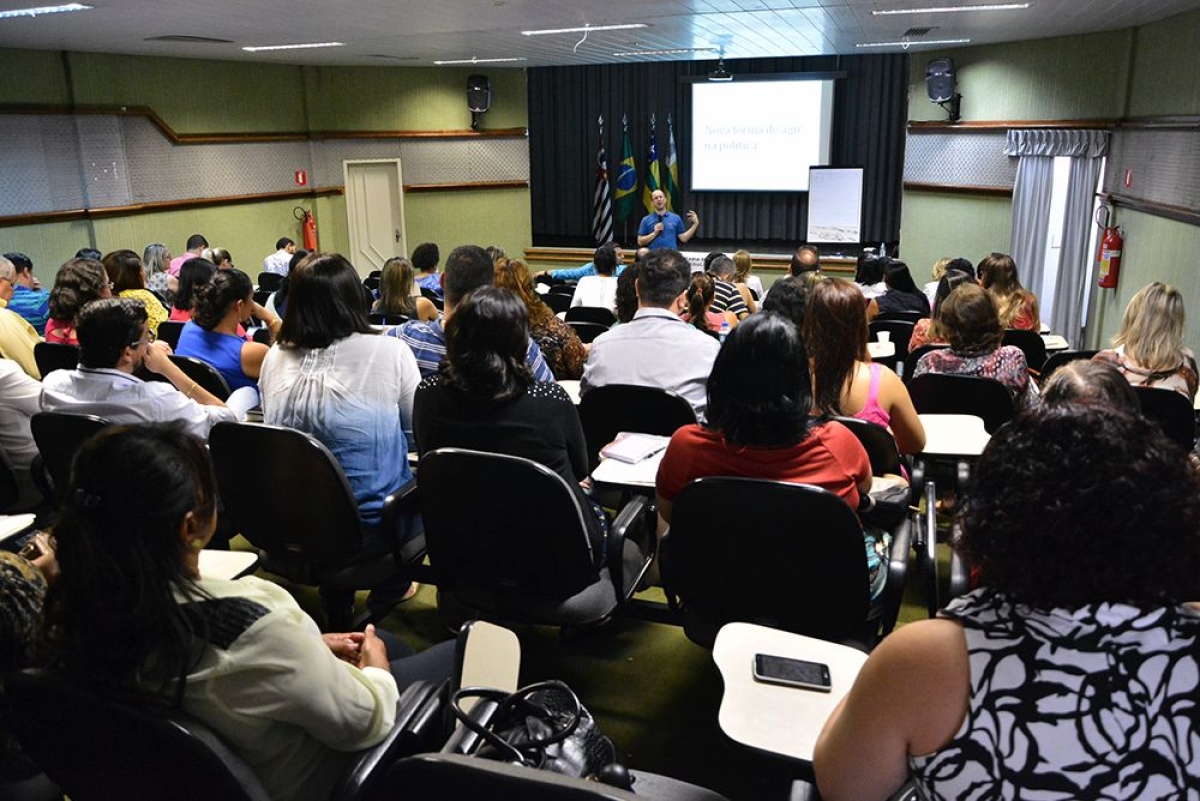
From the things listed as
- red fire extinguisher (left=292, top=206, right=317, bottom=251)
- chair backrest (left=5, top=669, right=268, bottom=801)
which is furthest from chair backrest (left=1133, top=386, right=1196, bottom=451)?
red fire extinguisher (left=292, top=206, right=317, bottom=251)

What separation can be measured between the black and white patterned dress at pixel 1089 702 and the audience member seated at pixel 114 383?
250 cm

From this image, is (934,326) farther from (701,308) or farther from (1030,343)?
(701,308)

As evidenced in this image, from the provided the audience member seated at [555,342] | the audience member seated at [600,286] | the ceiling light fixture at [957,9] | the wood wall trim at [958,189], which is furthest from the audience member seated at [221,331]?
the wood wall trim at [958,189]

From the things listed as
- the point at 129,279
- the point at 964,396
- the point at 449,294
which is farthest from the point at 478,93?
the point at 964,396

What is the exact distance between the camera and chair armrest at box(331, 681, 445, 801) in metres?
1.46

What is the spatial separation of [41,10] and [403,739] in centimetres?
613

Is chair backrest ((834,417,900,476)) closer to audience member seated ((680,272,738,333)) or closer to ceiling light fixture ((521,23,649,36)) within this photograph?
audience member seated ((680,272,738,333))

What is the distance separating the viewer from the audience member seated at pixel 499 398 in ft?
8.30

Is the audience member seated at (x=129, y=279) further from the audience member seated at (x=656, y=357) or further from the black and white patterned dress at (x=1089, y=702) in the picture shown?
the black and white patterned dress at (x=1089, y=702)

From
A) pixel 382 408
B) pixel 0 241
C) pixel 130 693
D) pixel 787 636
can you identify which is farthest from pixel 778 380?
pixel 0 241

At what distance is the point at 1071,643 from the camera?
114 centimetres

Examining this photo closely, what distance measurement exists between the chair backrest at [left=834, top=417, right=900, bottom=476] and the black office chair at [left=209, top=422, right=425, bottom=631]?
1329 mm

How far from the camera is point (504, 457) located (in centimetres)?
223

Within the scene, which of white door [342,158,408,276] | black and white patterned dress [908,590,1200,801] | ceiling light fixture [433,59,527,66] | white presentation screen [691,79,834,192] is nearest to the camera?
black and white patterned dress [908,590,1200,801]
